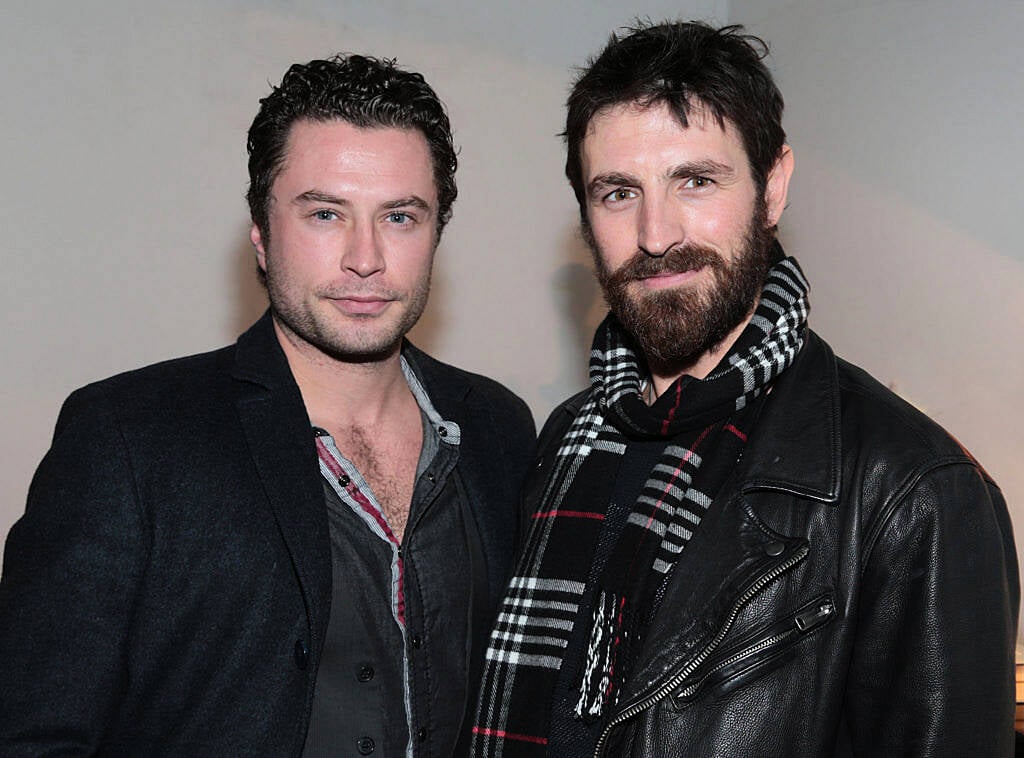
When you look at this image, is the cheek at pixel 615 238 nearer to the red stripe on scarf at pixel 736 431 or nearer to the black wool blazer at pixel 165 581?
the red stripe on scarf at pixel 736 431

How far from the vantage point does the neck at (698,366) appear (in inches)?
71.4

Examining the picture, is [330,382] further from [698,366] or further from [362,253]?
[698,366]

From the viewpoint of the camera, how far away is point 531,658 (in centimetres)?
178

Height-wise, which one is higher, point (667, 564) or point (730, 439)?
point (730, 439)

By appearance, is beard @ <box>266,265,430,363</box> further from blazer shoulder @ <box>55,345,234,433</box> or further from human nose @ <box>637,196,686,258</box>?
human nose @ <box>637,196,686,258</box>

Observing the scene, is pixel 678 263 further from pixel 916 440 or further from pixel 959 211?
pixel 959 211

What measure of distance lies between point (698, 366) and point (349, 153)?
0.81 m

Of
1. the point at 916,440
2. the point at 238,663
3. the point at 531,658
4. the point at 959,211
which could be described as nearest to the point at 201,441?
the point at 238,663

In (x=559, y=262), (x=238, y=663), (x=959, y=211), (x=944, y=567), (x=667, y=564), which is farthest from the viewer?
(x=559, y=262)

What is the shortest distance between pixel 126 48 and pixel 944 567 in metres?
2.75

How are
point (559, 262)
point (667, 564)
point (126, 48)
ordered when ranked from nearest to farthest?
point (667, 564), point (126, 48), point (559, 262)

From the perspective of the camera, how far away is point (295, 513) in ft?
5.86

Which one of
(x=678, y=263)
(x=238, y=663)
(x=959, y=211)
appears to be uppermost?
(x=959, y=211)

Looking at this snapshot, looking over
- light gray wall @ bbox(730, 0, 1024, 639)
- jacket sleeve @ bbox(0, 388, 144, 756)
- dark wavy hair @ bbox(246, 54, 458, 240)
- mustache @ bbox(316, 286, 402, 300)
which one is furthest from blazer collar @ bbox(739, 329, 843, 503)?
light gray wall @ bbox(730, 0, 1024, 639)
